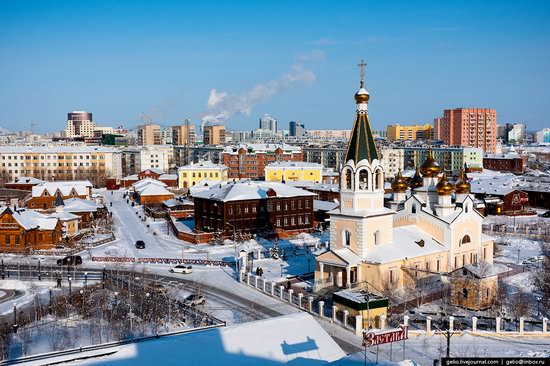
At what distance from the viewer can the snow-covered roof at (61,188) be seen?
55000mm

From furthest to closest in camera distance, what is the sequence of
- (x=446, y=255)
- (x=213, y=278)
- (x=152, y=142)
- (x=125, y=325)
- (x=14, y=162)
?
1. (x=152, y=142)
2. (x=14, y=162)
3. (x=213, y=278)
4. (x=446, y=255)
5. (x=125, y=325)

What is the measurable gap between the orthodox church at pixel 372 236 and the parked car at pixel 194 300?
4923mm

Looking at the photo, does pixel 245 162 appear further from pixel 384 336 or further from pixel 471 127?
pixel 384 336

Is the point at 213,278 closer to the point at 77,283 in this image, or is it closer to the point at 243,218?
the point at 77,283

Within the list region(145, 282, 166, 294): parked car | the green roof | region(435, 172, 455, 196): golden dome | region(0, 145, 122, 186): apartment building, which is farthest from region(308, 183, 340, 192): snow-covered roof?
region(0, 145, 122, 186): apartment building

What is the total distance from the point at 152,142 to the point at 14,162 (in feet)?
235

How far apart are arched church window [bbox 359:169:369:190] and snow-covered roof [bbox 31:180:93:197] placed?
119 ft

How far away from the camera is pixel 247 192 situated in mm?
42688

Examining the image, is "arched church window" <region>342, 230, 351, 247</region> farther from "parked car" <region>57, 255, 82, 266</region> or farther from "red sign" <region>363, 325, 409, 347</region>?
"parked car" <region>57, 255, 82, 266</region>

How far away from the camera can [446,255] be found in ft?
93.4

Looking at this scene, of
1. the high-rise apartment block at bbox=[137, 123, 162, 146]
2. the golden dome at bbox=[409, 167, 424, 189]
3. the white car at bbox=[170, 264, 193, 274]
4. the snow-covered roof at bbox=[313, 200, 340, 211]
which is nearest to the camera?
Answer: the golden dome at bbox=[409, 167, 424, 189]

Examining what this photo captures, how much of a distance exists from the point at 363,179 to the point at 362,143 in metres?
1.51

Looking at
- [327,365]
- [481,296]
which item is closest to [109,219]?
[481,296]

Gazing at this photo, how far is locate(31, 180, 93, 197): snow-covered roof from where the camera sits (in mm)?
55000
